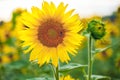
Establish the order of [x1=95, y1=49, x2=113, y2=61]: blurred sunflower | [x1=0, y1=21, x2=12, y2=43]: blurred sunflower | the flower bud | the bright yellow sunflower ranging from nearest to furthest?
the bright yellow sunflower
the flower bud
[x1=0, y1=21, x2=12, y2=43]: blurred sunflower
[x1=95, y1=49, x2=113, y2=61]: blurred sunflower

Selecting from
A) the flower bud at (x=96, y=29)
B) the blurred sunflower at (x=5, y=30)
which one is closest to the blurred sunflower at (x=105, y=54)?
the blurred sunflower at (x=5, y=30)

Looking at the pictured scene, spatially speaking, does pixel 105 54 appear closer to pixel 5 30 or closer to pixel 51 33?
pixel 5 30

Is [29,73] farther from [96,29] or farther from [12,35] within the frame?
[96,29]

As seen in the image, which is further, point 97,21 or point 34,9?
point 97,21

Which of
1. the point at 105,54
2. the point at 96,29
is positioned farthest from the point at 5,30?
the point at 96,29

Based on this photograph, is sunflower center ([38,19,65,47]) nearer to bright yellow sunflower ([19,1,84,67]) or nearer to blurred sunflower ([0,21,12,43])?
bright yellow sunflower ([19,1,84,67])

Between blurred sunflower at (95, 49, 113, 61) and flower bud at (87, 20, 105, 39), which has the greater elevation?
flower bud at (87, 20, 105, 39)

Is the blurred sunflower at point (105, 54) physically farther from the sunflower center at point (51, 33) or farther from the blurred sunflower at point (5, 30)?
the sunflower center at point (51, 33)

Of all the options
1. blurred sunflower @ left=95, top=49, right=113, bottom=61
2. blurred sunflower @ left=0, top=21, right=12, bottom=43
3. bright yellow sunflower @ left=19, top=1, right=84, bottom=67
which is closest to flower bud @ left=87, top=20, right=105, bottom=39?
bright yellow sunflower @ left=19, top=1, right=84, bottom=67

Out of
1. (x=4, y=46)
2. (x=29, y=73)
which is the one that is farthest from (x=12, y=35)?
(x=29, y=73)
